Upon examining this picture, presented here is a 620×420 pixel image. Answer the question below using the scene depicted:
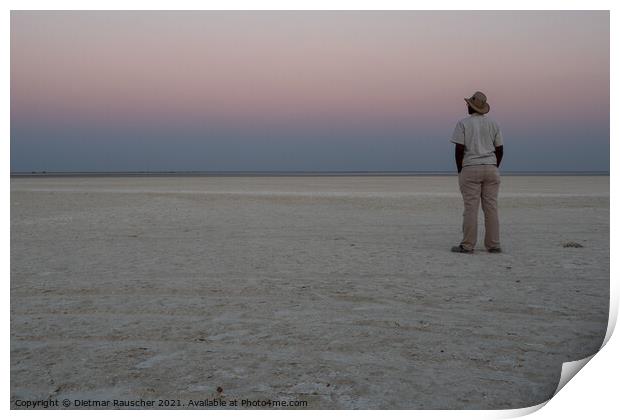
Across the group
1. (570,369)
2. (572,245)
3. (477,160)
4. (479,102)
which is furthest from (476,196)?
(570,369)

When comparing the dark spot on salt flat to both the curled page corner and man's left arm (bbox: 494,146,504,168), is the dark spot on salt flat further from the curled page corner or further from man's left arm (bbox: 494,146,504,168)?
the curled page corner

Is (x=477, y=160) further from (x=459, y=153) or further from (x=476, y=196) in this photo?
(x=476, y=196)

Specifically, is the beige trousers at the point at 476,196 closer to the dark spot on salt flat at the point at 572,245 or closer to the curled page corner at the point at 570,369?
the dark spot on salt flat at the point at 572,245

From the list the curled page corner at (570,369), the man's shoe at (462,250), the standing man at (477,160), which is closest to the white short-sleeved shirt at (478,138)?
the standing man at (477,160)

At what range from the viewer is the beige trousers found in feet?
21.7

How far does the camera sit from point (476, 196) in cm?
664

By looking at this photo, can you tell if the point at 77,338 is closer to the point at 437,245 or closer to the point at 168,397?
the point at 168,397

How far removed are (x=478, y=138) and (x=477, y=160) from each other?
26 centimetres

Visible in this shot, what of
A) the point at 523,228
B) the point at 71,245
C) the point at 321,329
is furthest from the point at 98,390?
Result: the point at 523,228

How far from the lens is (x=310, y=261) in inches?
241

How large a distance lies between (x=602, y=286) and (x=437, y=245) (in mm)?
2662

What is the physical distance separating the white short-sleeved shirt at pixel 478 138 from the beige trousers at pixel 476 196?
0.09 metres

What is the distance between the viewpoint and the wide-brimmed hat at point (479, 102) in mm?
6566

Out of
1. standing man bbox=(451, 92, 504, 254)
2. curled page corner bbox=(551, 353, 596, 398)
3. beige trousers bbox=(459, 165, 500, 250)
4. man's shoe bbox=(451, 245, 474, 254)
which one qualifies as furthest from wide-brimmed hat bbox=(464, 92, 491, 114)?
curled page corner bbox=(551, 353, 596, 398)
